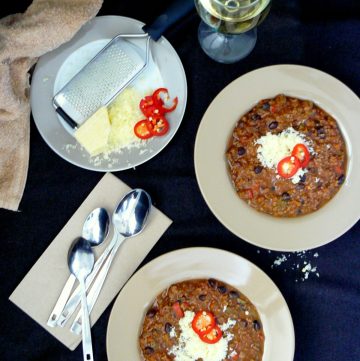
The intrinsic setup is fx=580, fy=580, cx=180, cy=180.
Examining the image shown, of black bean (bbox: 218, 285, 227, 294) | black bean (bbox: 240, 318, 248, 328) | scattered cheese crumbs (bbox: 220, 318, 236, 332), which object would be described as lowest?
black bean (bbox: 240, 318, 248, 328)

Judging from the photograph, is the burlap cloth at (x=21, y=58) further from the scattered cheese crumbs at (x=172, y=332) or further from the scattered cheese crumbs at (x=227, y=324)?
the scattered cheese crumbs at (x=227, y=324)

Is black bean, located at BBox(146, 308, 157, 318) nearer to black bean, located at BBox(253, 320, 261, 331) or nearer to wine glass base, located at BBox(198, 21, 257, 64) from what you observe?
black bean, located at BBox(253, 320, 261, 331)

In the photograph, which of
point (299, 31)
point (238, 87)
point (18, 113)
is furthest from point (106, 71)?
point (299, 31)

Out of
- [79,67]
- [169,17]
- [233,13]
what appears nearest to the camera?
[233,13]

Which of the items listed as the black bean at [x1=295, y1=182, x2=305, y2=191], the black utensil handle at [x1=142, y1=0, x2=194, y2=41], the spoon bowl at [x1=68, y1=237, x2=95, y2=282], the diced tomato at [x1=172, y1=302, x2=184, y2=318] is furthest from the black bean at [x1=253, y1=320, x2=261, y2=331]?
the black utensil handle at [x1=142, y1=0, x2=194, y2=41]

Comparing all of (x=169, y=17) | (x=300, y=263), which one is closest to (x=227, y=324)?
(x=300, y=263)

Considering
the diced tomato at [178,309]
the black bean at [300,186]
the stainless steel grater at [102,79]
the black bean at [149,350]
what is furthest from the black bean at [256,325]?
the stainless steel grater at [102,79]

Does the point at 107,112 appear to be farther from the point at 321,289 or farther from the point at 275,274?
the point at 321,289

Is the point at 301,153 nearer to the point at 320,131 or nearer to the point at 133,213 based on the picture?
the point at 320,131
